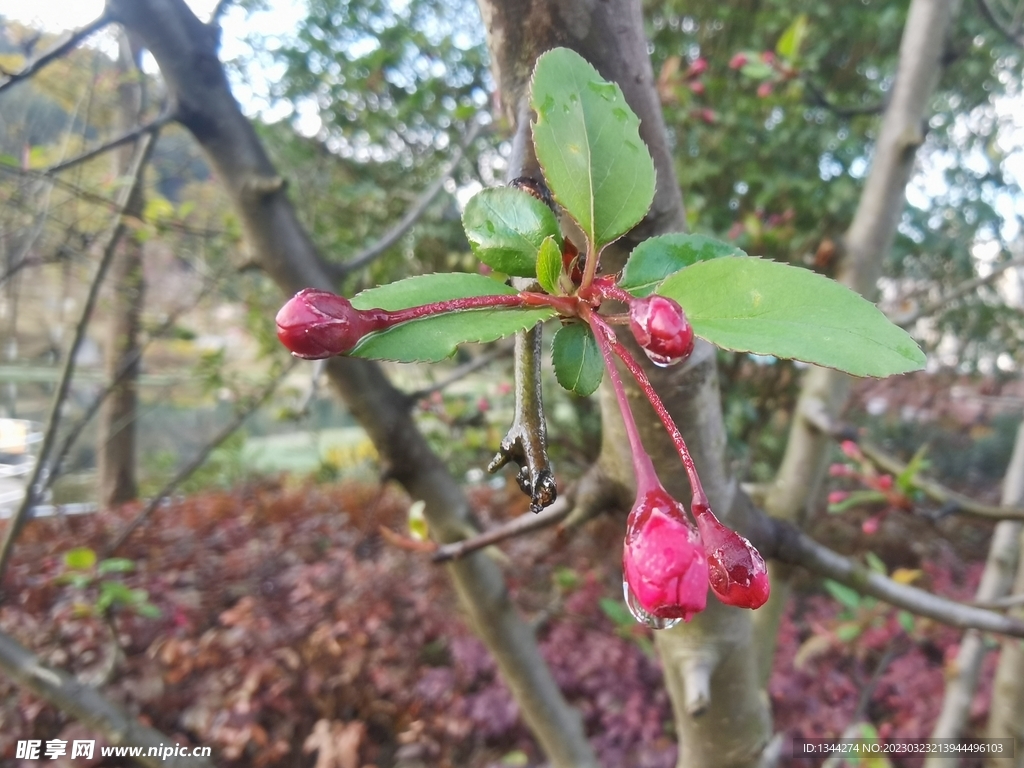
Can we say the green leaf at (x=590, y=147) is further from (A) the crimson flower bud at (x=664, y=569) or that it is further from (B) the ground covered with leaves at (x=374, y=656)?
(B) the ground covered with leaves at (x=374, y=656)

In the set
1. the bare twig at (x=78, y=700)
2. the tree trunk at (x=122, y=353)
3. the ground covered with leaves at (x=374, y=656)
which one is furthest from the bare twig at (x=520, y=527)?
the tree trunk at (x=122, y=353)

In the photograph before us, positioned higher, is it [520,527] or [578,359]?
[578,359]

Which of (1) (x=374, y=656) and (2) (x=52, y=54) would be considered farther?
(1) (x=374, y=656)

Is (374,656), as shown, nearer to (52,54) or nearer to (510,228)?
(52,54)

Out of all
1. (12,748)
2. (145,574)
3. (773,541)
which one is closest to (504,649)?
(773,541)

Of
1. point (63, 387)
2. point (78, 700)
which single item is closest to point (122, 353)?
point (63, 387)

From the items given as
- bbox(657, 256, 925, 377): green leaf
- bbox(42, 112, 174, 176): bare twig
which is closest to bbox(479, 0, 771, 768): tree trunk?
bbox(657, 256, 925, 377): green leaf
